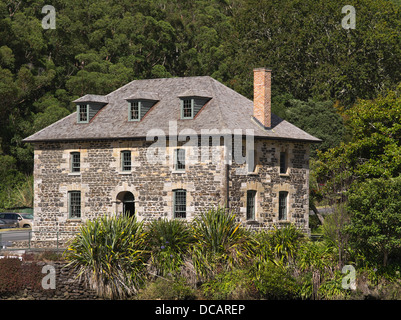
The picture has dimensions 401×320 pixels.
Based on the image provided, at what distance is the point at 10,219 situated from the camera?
184 feet

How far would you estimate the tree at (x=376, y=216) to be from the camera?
1361 inches

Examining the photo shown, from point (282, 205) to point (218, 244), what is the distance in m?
9.34

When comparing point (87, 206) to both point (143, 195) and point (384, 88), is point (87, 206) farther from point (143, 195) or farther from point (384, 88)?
point (384, 88)

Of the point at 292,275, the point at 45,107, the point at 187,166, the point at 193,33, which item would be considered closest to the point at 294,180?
the point at 187,166

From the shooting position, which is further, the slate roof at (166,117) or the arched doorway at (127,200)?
the arched doorway at (127,200)

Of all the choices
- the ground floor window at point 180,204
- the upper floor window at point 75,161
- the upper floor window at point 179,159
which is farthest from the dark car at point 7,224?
the upper floor window at point 179,159

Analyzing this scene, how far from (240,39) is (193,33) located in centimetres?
975

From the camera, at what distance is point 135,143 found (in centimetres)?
4297

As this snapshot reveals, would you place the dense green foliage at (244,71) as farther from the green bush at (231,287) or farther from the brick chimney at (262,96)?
the brick chimney at (262,96)

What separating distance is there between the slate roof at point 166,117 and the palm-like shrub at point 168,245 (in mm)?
7054

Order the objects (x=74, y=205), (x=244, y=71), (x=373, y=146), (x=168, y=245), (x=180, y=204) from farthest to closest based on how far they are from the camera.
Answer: (x=244, y=71)
(x=74, y=205)
(x=180, y=204)
(x=373, y=146)
(x=168, y=245)

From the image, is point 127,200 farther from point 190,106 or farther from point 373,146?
point 373,146

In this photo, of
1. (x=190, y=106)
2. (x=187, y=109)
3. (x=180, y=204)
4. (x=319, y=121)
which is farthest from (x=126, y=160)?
(x=319, y=121)
